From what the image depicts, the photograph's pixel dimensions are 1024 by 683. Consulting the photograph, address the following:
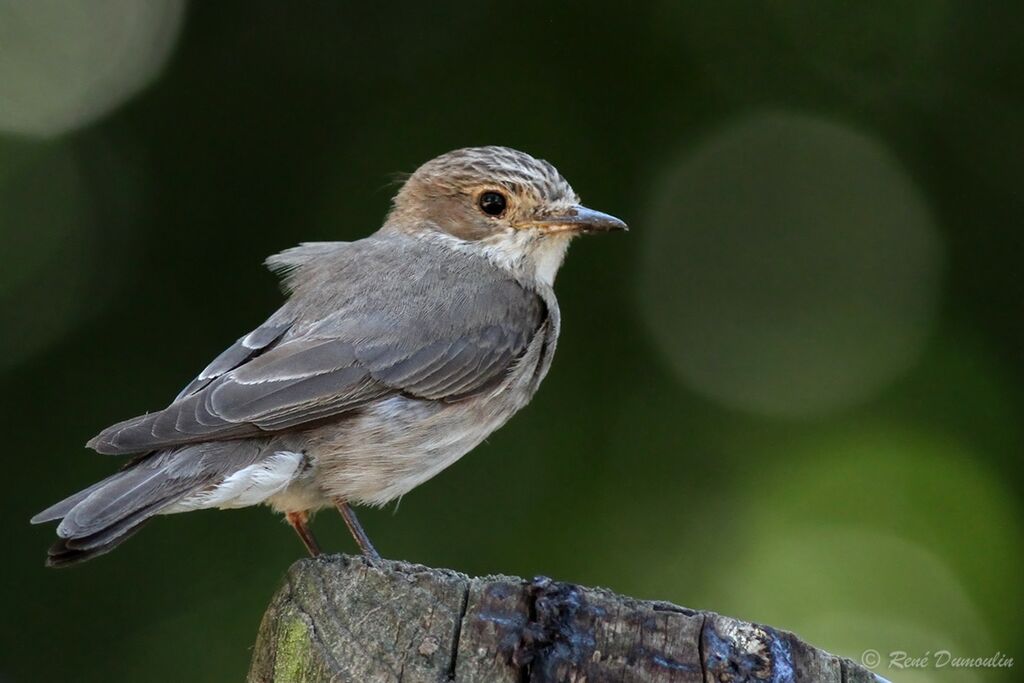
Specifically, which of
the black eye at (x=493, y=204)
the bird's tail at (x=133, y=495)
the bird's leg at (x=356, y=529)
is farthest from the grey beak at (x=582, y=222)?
the bird's tail at (x=133, y=495)

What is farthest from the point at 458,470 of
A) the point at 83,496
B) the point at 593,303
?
the point at 83,496

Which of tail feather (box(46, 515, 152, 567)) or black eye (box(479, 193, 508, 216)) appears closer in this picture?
tail feather (box(46, 515, 152, 567))

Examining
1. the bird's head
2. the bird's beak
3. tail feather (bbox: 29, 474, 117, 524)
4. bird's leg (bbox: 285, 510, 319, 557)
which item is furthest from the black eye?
tail feather (bbox: 29, 474, 117, 524)

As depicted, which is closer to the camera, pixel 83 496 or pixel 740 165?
pixel 83 496

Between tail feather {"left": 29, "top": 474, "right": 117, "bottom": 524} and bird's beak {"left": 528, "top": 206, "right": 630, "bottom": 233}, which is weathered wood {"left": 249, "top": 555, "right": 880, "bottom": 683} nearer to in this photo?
tail feather {"left": 29, "top": 474, "right": 117, "bottom": 524}

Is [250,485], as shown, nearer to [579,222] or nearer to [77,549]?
[77,549]

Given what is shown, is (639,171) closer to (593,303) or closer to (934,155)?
(593,303)
